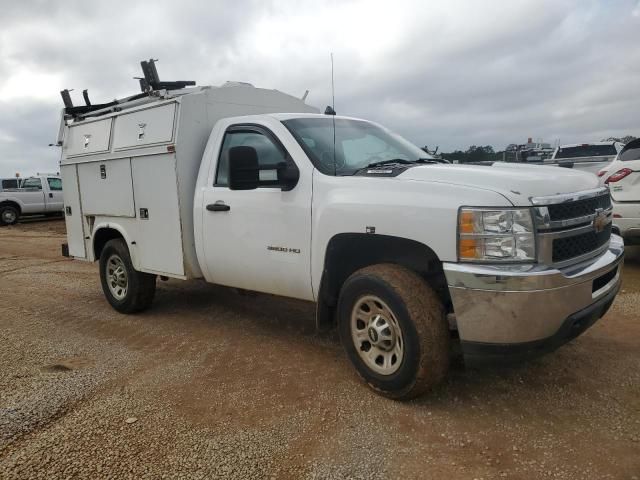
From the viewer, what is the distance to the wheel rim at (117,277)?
19.6 ft

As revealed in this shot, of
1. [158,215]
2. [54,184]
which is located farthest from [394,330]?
[54,184]

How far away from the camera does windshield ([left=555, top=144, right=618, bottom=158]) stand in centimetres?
1196

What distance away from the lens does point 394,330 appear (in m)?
3.41

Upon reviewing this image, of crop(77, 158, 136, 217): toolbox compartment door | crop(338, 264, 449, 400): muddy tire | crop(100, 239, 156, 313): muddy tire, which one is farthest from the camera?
crop(100, 239, 156, 313): muddy tire

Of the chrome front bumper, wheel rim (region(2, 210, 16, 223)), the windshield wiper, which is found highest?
the windshield wiper

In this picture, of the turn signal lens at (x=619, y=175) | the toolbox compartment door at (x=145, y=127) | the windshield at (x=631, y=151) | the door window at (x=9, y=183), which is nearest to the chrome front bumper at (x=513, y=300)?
the toolbox compartment door at (x=145, y=127)

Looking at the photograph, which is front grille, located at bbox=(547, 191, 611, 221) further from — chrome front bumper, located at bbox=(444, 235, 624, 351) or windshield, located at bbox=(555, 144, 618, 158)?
windshield, located at bbox=(555, 144, 618, 158)

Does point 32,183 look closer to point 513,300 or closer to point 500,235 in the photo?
point 500,235

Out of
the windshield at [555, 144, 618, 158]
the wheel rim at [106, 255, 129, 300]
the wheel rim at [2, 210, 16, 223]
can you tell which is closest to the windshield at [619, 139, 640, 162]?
the windshield at [555, 144, 618, 158]

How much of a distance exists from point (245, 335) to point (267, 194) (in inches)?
62.3

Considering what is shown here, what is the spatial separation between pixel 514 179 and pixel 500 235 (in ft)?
1.38

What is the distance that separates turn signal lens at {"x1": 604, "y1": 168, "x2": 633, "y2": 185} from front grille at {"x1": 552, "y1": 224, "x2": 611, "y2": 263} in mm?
3986

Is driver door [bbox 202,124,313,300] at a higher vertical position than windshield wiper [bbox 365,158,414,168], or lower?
lower

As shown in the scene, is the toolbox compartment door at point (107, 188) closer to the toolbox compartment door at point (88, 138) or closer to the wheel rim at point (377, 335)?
the toolbox compartment door at point (88, 138)
